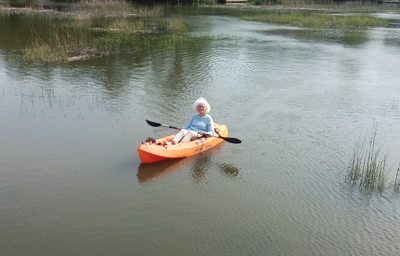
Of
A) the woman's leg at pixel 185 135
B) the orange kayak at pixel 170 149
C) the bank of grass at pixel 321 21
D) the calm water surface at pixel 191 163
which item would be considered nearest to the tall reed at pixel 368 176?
the calm water surface at pixel 191 163

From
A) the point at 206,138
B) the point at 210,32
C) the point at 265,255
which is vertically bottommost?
the point at 265,255

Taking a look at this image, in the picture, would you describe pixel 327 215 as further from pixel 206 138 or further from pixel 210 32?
pixel 210 32

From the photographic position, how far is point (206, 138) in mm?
8172

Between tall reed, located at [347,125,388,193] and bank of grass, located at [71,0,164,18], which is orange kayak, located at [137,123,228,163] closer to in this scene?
tall reed, located at [347,125,388,193]

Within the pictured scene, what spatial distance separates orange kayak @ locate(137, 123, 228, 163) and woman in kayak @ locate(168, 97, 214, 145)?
5.1 inches

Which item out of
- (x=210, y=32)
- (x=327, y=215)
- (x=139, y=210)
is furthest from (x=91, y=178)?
(x=210, y=32)

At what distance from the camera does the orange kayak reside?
7286 mm

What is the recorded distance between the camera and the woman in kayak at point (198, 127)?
797 centimetres

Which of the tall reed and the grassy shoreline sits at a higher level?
the grassy shoreline

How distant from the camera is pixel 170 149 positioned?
24.6 feet

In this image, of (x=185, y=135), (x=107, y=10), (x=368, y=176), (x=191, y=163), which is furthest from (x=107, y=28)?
(x=368, y=176)

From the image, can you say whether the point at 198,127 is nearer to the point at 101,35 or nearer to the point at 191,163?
the point at 191,163

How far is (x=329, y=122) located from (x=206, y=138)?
330 centimetres

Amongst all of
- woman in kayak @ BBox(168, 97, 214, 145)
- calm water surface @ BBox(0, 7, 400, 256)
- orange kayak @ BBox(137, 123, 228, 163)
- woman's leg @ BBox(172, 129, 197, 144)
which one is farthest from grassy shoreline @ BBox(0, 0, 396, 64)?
orange kayak @ BBox(137, 123, 228, 163)
